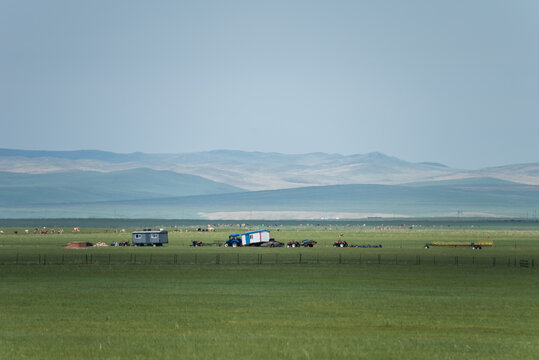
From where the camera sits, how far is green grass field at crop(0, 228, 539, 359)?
33844mm

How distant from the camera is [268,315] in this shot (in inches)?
1746

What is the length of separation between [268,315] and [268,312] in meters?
1.19

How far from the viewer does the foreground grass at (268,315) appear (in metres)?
33.8

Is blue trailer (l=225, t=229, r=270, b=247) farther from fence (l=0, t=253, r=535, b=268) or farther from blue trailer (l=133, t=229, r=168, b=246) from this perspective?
fence (l=0, t=253, r=535, b=268)

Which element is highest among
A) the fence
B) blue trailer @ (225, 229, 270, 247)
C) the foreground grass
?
blue trailer @ (225, 229, 270, 247)

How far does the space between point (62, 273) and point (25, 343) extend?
38857 millimetres

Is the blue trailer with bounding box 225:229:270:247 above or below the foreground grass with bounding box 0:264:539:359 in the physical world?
above

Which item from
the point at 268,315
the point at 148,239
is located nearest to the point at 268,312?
the point at 268,315

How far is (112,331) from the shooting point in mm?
38469

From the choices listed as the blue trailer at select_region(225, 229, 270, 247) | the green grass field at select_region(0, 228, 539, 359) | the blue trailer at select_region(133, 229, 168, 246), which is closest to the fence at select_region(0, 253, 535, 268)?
the green grass field at select_region(0, 228, 539, 359)

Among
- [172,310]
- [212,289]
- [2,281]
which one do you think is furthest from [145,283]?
[172,310]

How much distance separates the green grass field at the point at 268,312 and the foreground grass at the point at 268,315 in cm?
7

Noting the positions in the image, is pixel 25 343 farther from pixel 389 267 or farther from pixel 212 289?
pixel 389 267

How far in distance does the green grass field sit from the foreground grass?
2.9 inches
